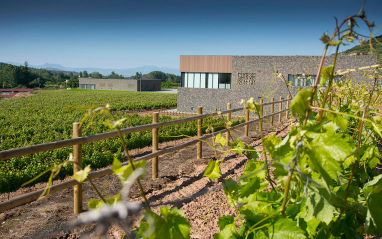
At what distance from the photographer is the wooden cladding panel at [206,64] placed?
2161 cm

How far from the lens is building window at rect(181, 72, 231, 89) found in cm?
2206

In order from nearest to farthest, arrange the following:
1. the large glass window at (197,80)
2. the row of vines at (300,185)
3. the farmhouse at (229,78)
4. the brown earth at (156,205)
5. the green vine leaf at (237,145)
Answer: the row of vines at (300,185) → the green vine leaf at (237,145) → the brown earth at (156,205) → the farmhouse at (229,78) → the large glass window at (197,80)

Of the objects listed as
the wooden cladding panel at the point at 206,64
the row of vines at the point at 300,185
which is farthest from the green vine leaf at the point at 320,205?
the wooden cladding panel at the point at 206,64

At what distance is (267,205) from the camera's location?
1.07 meters

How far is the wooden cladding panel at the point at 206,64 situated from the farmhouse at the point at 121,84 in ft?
217

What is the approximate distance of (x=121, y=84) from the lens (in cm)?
8988

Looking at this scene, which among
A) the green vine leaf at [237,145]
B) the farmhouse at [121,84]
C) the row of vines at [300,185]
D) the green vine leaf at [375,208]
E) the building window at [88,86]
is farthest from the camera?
the building window at [88,86]

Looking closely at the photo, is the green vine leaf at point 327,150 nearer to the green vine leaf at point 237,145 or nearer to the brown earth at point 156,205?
the green vine leaf at point 237,145

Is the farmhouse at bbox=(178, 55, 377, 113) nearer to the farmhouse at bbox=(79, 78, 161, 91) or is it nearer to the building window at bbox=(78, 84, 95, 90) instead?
the farmhouse at bbox=(79, 78, 161, 91)

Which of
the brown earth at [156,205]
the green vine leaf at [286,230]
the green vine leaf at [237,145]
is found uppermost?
the green vine leaf at [237,145]

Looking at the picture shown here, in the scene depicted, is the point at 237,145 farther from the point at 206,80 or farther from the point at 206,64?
the point at 206,80

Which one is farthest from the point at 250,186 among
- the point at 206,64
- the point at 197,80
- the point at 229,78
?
the point at 197,80

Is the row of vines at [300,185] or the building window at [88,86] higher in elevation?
the building window at [88,86]

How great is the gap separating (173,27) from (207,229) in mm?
98236
